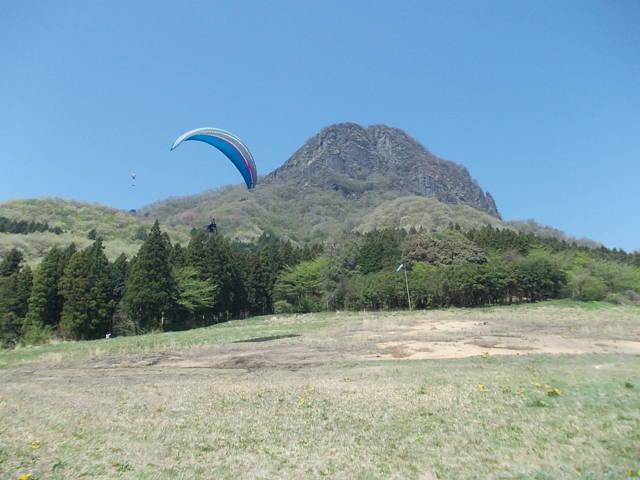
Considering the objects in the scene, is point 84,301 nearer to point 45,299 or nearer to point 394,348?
point 45,299

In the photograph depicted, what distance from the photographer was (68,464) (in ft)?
23.2

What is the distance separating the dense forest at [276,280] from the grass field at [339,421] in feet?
110

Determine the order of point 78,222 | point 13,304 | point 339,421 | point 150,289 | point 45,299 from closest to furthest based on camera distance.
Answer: point 339,421 < point 45,299 < point 13,304 < point 150,289 < point 78,222

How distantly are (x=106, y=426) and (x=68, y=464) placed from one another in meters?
2.55

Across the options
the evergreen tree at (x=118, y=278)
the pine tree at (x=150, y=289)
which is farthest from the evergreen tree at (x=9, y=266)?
the pine tree at (x=150, y=289)

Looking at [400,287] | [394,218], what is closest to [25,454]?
[400,287]

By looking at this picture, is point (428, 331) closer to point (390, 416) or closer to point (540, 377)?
point (540, 377)

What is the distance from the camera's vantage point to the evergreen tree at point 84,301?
158 feet

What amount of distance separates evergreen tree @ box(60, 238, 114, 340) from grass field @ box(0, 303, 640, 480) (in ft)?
103

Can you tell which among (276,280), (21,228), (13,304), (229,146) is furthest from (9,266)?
(21,228)

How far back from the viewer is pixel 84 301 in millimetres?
48656

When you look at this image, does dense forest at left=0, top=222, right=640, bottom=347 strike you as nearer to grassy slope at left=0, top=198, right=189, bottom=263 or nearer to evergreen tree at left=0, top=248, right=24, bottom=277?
evergreen tree at left=0, top=248, right=24, bottom=277

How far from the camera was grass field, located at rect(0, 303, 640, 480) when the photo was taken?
22.9 feet

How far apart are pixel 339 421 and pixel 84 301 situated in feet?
153
